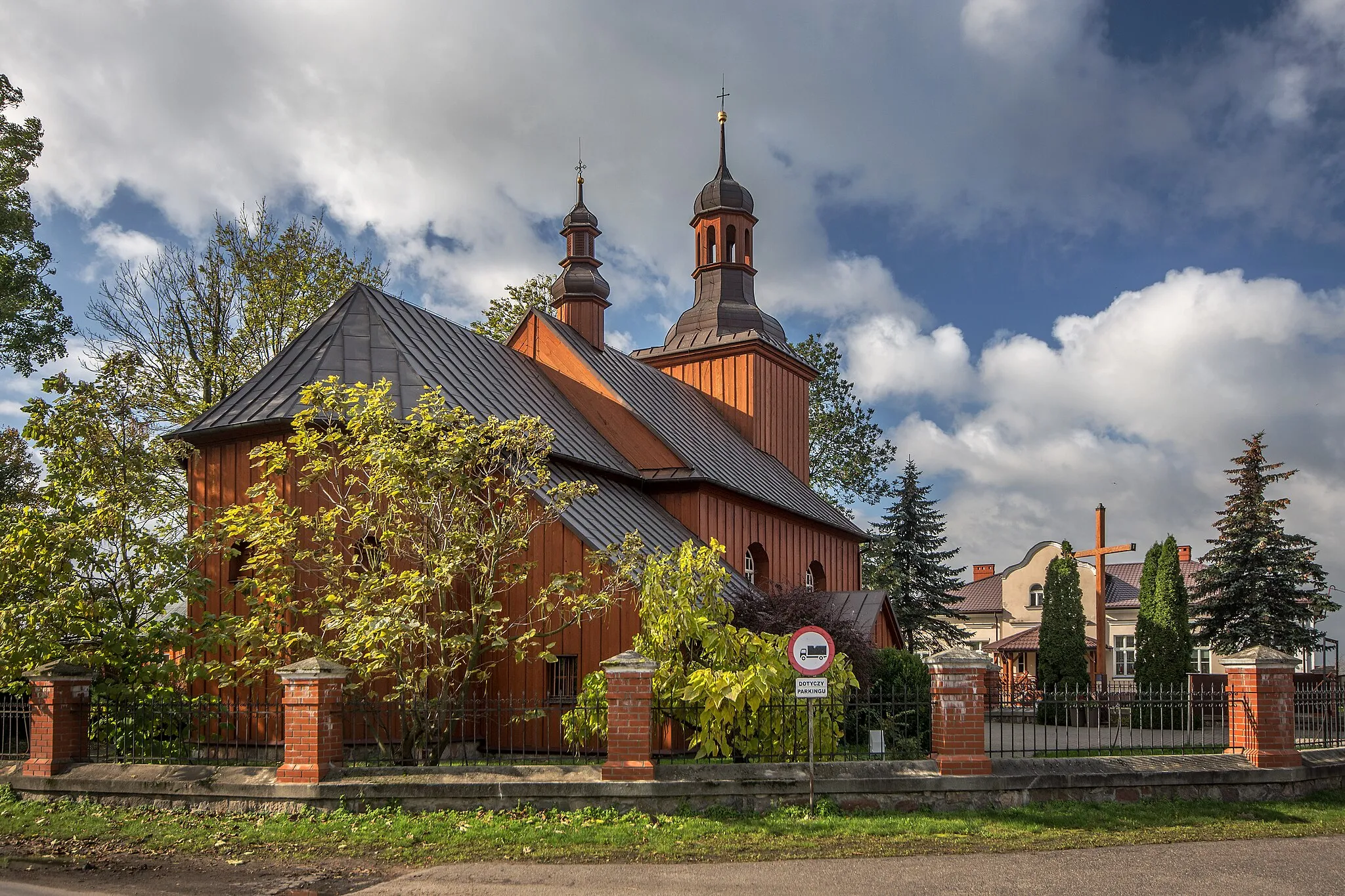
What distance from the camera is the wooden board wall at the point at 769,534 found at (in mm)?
20203

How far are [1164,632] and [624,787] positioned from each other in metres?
16.7

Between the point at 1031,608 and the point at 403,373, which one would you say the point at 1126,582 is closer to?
the point at 1031,608

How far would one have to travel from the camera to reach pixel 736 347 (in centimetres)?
2712

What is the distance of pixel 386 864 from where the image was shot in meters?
9.75

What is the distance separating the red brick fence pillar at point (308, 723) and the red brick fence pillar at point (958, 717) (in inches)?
249

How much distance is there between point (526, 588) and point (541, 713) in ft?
11.6

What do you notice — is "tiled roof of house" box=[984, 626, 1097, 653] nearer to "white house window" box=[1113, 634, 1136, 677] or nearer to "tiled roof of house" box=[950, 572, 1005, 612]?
"white house window" box=[1113, 634, 1136, 677]

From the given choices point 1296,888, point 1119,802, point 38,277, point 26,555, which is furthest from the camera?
point 38,277

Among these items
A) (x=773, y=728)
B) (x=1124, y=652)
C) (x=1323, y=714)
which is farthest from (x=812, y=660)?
(x=1124, y=652)

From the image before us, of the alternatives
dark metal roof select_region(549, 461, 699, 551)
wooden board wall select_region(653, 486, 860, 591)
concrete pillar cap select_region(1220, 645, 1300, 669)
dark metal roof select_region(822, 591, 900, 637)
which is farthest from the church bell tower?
concrete pillar cap select_region(1220, 645, 1300, 669)

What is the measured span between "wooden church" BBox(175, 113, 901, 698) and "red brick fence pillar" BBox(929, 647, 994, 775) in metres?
4.70

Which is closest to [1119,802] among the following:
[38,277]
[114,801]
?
[114,801]

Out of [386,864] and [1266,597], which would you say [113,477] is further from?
[1266,597]

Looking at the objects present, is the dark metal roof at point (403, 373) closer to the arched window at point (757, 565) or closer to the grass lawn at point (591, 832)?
the arched window at point (757, 565)
